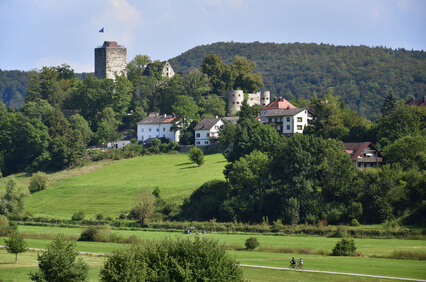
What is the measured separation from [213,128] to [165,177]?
17.4 meters

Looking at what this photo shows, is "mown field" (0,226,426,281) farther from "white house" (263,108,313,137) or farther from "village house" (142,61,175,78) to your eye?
"village house" (142,61,175,78)

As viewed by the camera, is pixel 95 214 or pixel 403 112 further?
pixel 403 112

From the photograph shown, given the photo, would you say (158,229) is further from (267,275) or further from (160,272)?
(160,272)

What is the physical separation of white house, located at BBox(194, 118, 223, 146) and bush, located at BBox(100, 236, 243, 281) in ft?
231

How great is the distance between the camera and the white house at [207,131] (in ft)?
324

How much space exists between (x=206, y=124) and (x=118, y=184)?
21.5 meters

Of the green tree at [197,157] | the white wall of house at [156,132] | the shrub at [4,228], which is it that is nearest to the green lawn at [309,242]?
the shrub at [4,228]

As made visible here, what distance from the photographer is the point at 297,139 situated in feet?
224

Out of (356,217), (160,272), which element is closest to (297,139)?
(356,217)

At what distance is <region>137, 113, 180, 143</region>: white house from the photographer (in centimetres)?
10412

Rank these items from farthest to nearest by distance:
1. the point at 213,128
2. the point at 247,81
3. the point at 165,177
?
the point at 247,81 < the point at 213,128 < the point at 165,177

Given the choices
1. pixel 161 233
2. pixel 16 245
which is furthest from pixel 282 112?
pixel 16 245

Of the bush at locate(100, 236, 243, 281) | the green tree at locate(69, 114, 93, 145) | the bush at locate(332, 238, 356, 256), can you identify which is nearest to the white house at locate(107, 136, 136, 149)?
the green tree at locate(69, 114, 93, 145)

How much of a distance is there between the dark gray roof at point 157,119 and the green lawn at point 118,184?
937 cm
